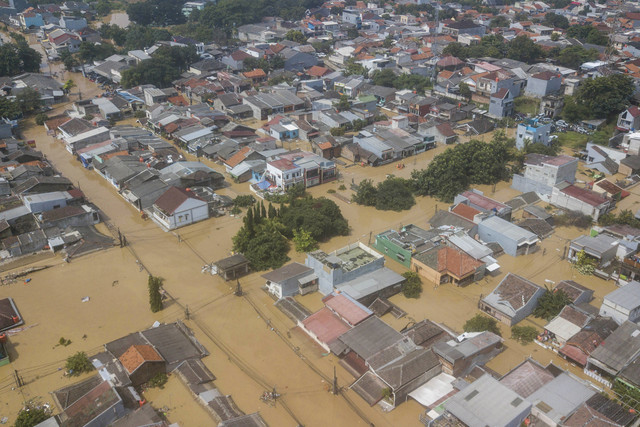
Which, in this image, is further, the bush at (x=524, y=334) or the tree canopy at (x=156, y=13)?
the tree canopy at (x=156, y=13)

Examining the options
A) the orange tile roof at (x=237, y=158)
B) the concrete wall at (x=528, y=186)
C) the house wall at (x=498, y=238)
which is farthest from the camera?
the orange tile roof at (x=237, y=158)

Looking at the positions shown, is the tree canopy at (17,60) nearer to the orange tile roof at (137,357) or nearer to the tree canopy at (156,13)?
the tree canopy at (156,13)

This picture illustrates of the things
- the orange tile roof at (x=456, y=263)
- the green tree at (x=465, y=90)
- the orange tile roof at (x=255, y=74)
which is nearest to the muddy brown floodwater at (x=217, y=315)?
the orange tile roof at (x=456, y=263)

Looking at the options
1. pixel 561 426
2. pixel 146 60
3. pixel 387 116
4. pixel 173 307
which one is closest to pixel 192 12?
pixel 146 60

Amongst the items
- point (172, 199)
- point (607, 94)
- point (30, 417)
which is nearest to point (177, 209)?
point (172, 199)

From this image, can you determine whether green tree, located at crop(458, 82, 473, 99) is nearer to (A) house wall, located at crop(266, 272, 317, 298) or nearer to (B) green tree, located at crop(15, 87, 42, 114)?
(A) house wall, located at crop(266, 272, 317, 298)

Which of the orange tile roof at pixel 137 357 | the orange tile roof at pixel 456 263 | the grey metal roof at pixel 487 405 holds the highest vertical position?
the grey metal roof at pixel 487 405

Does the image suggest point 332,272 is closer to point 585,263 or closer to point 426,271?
point 426,271
